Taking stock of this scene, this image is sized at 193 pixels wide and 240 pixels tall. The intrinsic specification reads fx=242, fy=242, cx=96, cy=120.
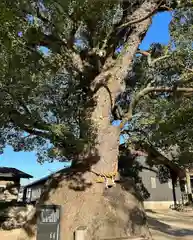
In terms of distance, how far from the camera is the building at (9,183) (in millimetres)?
14906

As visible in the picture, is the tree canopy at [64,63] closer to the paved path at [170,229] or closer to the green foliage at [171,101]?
the green foliage at [171,101]

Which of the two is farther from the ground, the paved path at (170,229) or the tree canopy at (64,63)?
the tree canopy at (64,63)

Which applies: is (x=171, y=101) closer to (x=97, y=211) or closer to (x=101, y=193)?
(x=101, y=193)

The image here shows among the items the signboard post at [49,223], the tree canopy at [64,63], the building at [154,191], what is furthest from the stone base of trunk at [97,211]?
the building at [154,191]

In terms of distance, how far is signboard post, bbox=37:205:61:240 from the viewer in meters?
4.02

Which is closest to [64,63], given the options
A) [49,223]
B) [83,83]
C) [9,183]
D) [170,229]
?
[83,83]

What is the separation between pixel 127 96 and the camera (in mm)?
11414

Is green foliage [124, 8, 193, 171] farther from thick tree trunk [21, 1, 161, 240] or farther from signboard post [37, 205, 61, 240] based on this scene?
signboard post [37, 205, 61, 240]

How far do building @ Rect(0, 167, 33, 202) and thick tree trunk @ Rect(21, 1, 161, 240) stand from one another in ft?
28.5

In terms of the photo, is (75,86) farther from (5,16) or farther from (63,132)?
(5,16)

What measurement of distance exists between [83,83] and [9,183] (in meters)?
9.97

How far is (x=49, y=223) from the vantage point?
4145mm

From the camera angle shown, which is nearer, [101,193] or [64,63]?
[101,193]

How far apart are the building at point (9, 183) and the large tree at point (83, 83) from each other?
7.88 m
